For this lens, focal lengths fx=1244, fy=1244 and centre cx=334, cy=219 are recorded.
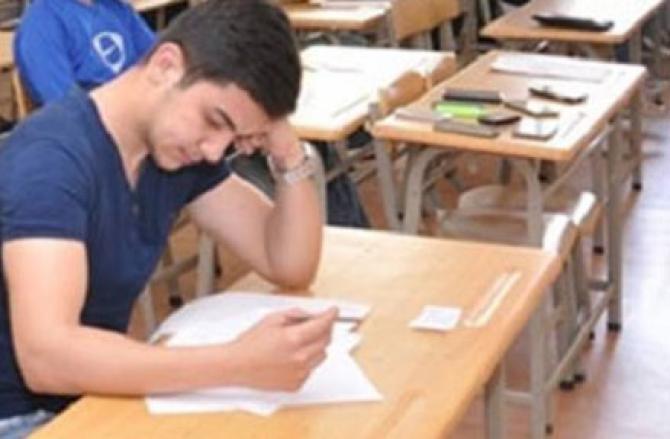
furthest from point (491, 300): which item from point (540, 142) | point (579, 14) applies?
point (579, 14)

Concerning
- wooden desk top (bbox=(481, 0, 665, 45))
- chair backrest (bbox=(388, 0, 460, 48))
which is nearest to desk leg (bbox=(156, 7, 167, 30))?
chair backrest (bbox=(388, 0, 460, 48))

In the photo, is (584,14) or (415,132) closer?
(415,132)

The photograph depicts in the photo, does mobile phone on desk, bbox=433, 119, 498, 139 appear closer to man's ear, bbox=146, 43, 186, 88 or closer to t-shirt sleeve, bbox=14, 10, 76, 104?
t-shirt sleeve, bbox=14, 10, 76, 104

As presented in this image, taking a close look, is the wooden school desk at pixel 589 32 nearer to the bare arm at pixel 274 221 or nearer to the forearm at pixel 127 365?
the bare arm at pixel 274 221

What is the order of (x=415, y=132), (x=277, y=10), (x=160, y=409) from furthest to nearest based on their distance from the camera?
(x=415, y=132) → (x=277, y=10) → (x=160, y=409)

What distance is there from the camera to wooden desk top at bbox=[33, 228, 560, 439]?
1378mm

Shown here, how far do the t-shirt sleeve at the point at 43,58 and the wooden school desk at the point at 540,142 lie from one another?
0.79m

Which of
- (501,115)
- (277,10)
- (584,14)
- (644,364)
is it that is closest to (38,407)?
(277,10)

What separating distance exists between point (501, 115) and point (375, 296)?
125 centimetres

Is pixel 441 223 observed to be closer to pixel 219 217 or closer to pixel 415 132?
pixel 415 132

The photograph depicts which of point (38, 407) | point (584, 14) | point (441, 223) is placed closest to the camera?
point (38, 407)

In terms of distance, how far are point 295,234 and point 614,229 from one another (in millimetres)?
1862

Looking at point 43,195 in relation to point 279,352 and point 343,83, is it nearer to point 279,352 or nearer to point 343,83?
point 279,352

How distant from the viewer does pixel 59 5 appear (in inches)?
123
